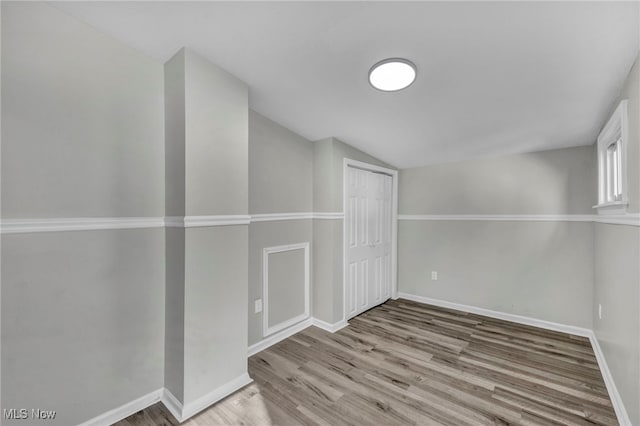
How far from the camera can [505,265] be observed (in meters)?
2.99

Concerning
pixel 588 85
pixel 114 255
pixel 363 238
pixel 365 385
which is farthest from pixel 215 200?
pixel 588 85

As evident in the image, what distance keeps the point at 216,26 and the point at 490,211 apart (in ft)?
10.4

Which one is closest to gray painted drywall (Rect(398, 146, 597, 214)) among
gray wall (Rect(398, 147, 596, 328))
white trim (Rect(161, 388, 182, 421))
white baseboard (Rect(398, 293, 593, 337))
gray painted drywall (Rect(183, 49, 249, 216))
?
gray wall (Rect(398, 147, 596, 328))

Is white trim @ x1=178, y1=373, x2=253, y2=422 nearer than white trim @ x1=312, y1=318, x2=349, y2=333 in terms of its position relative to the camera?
Yes

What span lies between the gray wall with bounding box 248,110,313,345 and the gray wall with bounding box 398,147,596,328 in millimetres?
1668

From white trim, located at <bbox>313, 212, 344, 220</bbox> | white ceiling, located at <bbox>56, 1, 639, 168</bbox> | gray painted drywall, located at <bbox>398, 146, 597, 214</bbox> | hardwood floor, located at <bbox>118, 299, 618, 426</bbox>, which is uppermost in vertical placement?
white ceiling, located at <bbox>56, 1, 639, 168</bbox>

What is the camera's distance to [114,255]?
1.59m

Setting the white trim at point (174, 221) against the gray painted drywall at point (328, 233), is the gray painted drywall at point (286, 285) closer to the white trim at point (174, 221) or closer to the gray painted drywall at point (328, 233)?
the gray painted drywall at point (328, 233)

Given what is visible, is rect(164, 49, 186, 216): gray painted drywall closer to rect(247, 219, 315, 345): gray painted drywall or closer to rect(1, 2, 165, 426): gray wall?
rect(1, 2, 165, 426): gray wall

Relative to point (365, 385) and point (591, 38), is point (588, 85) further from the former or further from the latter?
point (365, 385)

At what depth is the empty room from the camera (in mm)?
1343

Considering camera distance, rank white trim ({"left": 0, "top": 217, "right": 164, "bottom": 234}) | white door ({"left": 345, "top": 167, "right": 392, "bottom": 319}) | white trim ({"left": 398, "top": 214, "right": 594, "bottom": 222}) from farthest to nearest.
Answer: white door ({"left": 345, "top": 167, "right": 392, "bottom": 319})
white trim ({"left": 398, "top": 214, "right": 594, "bottom": 222})
white trim ({"left": 0, "top": 217, "right": 164, "bottom": 234})

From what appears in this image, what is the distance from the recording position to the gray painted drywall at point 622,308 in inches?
53.7

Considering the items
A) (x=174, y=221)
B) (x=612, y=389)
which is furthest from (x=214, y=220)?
(x=612, y=389)
